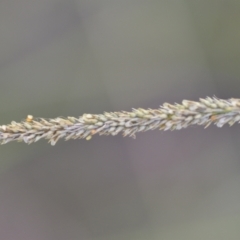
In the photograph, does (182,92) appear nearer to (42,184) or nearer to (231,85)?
(231,85)

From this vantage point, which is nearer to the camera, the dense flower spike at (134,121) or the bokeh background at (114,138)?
the dense flower spike at (134,121)

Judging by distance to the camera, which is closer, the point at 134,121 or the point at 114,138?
the point at 134,121

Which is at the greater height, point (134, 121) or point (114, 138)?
point (114, 138)

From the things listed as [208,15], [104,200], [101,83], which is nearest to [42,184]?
[104,200]

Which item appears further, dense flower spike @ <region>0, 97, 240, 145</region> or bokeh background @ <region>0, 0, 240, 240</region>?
bokeh background @ <region>0, 0, 240, 240</region>
